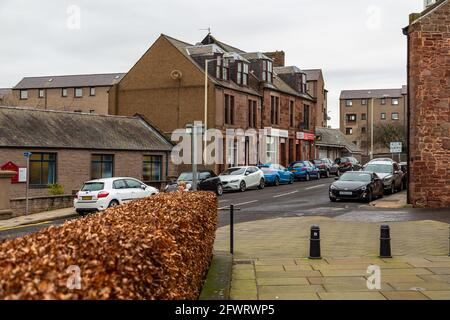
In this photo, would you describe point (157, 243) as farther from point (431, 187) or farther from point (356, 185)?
point (356, 185)

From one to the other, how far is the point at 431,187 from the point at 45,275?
840 inches

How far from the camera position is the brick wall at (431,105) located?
72.2ft

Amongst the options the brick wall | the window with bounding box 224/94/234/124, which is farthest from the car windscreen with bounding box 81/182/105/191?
the window with bounding box 224/94/234/124

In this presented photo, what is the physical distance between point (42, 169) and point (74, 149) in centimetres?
221

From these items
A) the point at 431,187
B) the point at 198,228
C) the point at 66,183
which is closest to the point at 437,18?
the point at 431,187

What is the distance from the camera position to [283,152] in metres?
53.7

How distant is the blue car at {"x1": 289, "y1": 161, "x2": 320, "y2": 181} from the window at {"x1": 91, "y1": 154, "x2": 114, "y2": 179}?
55.2ft

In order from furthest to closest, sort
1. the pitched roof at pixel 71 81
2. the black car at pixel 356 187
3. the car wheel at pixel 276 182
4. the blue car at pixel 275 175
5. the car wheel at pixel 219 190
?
the pitched roof at pixel 71 81
the car wheel at pixel 276 182
the blue car at pixel 275 175
the car wheel at pixel 219 190
the black car at pixel 356 187

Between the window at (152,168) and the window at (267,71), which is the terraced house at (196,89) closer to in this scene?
the window at (267,71)

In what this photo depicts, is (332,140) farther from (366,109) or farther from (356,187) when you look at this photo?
(356,187)

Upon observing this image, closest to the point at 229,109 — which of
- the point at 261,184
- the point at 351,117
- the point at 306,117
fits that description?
the point at 261,184

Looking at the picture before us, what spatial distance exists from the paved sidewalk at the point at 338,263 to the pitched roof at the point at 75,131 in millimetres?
16935

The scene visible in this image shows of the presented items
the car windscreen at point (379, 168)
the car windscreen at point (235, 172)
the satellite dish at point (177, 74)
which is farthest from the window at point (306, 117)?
the car windscreen at point (379, 168)

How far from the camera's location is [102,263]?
3387 mm
